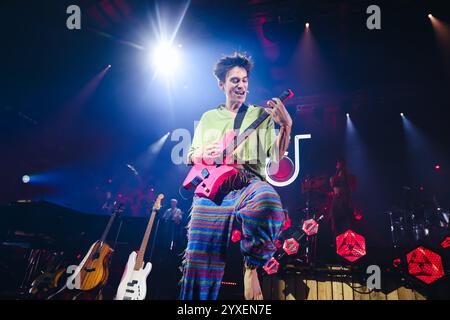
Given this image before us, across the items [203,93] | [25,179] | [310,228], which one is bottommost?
[310,228]

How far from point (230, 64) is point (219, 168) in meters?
1.56

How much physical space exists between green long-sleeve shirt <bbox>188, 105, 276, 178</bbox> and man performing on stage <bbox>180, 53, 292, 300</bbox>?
0.04ft

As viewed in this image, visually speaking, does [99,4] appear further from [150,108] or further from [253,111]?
[253,111]

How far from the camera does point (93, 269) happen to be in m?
4.00

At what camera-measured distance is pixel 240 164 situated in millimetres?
2879

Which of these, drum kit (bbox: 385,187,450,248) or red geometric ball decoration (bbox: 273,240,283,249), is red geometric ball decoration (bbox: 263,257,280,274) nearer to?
red geometric ball decoration (bbox: 273,240,283,249)

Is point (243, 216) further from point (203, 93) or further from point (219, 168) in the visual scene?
point (203, 93)

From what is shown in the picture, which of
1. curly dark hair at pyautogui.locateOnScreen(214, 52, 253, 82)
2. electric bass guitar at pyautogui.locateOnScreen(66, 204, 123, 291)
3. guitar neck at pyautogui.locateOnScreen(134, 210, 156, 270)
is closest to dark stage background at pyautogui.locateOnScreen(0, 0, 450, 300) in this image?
electric bass guitar at pyautogui.locateOnScreen(66, 204, 123, 291)

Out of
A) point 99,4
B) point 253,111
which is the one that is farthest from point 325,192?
point 99,4

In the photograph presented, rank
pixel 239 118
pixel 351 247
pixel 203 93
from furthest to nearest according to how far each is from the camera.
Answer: pixel 203 93, pixel 351 247, pixel 239 118

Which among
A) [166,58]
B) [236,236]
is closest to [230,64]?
[236,236]

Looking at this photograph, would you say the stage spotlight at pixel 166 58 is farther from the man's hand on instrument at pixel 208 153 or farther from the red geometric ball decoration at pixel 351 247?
the red geometric ball decoration at pixel 351 247
